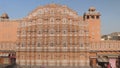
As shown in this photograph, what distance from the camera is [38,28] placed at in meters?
39.8

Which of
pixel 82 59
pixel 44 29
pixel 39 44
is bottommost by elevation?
pixel 82 59

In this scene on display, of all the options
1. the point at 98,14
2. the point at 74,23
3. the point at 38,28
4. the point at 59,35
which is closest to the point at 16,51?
→ the point at 38,28

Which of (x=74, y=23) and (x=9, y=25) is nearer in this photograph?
(x=74, y=23)

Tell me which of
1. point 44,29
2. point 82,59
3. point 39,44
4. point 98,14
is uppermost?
point 98,14

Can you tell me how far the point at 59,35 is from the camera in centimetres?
3944

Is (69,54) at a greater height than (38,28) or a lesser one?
lesser

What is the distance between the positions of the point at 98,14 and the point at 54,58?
14036 mm

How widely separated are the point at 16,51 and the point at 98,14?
749 inches

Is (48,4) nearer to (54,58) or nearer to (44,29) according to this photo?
(44,29)

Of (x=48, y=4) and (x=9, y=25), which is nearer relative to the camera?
(x=48, y=4)

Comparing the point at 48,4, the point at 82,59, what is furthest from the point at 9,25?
the point at 82,59

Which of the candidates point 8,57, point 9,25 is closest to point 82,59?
point 8,57

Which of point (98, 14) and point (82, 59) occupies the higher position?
point (98, 14)

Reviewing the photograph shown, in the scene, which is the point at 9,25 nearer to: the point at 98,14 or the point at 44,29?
the point at 44,29
